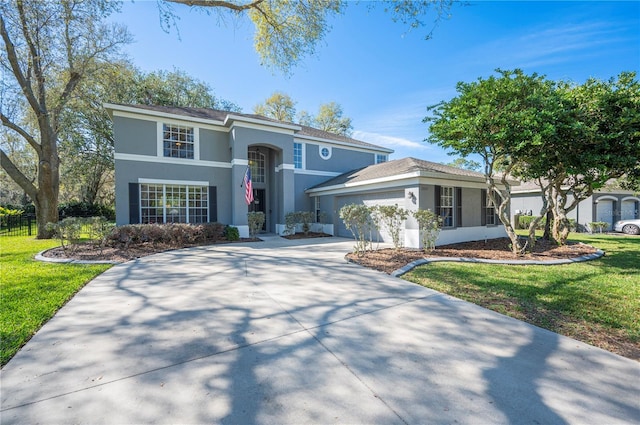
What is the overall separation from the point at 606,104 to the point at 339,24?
836 centimetres

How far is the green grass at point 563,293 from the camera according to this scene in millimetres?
3455

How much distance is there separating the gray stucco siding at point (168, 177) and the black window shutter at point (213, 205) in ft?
0.48

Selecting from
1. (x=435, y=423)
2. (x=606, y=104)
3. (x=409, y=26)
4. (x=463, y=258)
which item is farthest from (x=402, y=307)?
(x=409, y=26)

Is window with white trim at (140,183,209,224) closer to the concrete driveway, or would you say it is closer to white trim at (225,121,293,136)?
white trim at (225,121,293,136)

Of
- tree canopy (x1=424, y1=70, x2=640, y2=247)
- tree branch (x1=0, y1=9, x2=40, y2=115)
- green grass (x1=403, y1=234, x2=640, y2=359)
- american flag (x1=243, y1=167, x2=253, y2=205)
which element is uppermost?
tree branch (x1=0, y1=9, x2=40, y2=115)

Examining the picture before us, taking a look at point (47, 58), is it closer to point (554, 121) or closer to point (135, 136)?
point (135, 136)

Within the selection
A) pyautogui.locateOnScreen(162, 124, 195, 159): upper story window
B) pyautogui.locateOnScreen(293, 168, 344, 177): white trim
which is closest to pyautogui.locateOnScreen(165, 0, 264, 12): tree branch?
pyautogui.locateOnScreen(162, 124, 195, 159): upper story window

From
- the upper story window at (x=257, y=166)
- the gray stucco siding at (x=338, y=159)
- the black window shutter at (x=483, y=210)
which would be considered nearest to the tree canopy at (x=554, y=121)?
the black window shutter at (x=483, y=210)

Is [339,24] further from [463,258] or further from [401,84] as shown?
[463,258]

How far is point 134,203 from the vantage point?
460 inches

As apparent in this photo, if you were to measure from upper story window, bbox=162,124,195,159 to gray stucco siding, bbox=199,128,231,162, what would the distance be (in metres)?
0.49

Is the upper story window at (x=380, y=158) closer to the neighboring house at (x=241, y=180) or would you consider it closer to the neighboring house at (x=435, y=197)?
the neighboring house at (x=241, y=180)

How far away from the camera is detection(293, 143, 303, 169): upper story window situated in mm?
15944

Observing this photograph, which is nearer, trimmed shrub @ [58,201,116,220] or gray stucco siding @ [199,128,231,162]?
gray stucco siding @ [199,128,231,162]
